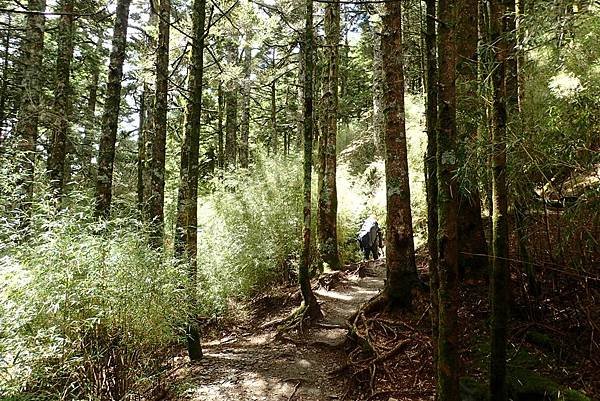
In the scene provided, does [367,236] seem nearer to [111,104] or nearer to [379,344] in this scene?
[379,344]

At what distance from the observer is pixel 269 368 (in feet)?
20.7

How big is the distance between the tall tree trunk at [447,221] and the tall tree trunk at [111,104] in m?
6.24

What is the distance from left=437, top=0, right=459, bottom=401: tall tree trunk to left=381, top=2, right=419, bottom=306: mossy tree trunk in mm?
3398

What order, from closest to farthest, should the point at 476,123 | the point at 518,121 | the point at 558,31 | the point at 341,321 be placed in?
the point at 558,31, the point at 518,121, the point at 476,123, the point at 341,321

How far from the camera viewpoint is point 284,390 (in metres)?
5.61

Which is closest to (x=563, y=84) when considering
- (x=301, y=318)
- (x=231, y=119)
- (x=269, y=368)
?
(x=301, y=318)

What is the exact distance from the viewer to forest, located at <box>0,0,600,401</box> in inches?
139

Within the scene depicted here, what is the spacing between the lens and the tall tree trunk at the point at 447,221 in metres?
3.07

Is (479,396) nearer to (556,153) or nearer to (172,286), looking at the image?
(556,153)

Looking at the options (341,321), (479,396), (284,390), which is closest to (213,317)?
(341,321)

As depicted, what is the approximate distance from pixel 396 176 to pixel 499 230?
3331mm

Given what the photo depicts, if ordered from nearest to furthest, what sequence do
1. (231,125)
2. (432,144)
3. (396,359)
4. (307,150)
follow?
(432,144), (396,359), (307,150), (231,125)

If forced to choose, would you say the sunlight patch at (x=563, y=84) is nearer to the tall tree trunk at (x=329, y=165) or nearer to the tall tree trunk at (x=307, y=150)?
the tall tree trunk at (x=307, y=150)

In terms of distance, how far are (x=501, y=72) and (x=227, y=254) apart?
7.64 m
